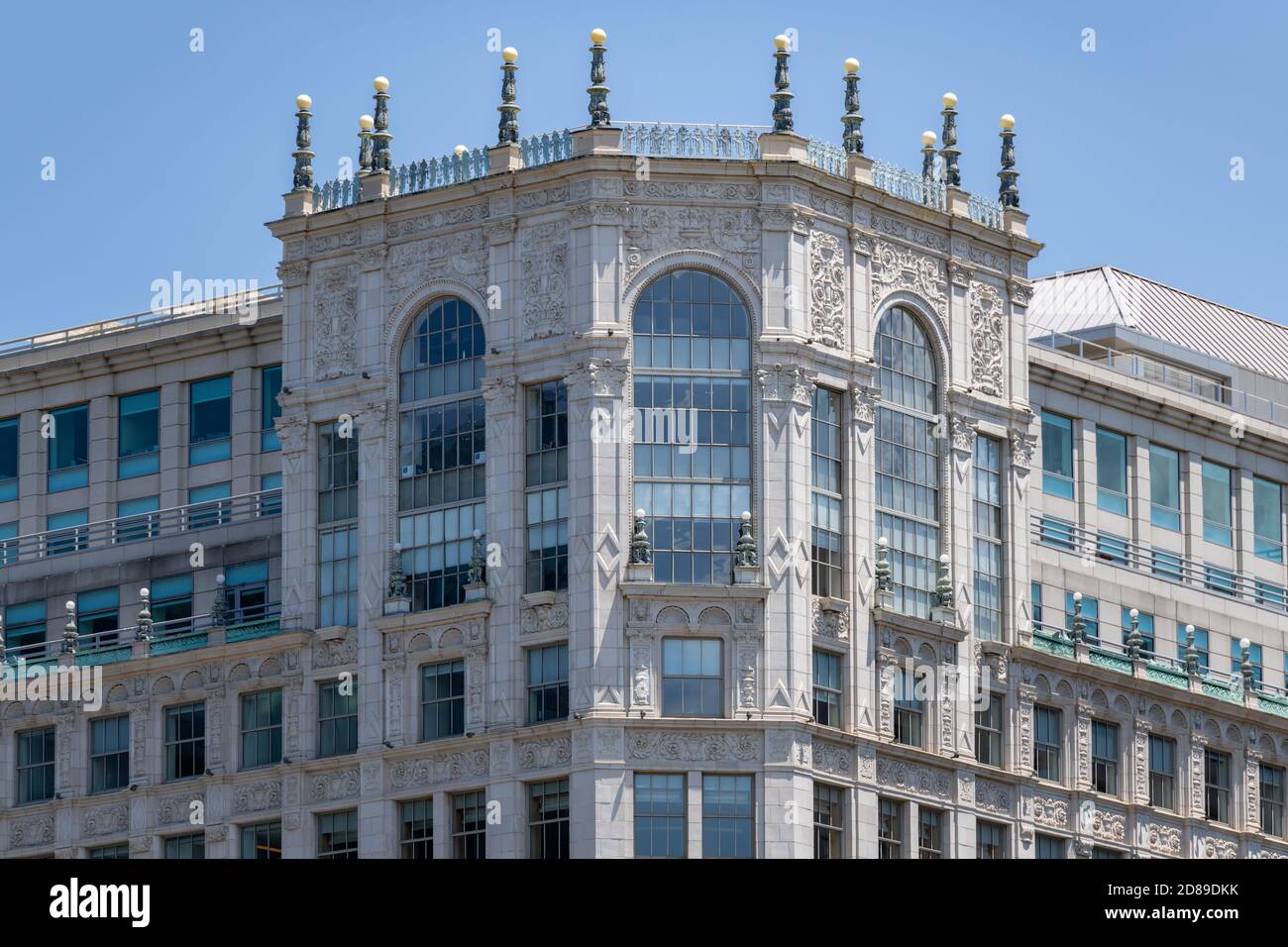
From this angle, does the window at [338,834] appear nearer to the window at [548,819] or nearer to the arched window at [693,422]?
the window at [548,819]

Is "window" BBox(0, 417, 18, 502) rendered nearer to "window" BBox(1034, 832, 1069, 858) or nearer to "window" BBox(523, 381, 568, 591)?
"window" BBox(523, 381, 568, 591)

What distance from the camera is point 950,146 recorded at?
4156 inches

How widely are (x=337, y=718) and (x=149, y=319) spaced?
785 inches

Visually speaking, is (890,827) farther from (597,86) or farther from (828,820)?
(597,86)

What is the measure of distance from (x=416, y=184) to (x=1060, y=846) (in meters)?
28.1

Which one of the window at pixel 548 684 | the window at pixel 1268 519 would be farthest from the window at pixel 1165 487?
the window at pixel 548 684

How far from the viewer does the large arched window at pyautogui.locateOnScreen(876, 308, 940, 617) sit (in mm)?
100375

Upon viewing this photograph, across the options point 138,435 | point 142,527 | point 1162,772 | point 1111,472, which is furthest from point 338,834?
point 1111,472

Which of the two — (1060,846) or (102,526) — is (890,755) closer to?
(1060,846)

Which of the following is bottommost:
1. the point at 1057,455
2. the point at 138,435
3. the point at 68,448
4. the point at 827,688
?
the point at 827,688

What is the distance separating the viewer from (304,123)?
346ft

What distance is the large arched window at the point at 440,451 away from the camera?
9850 centimetres
